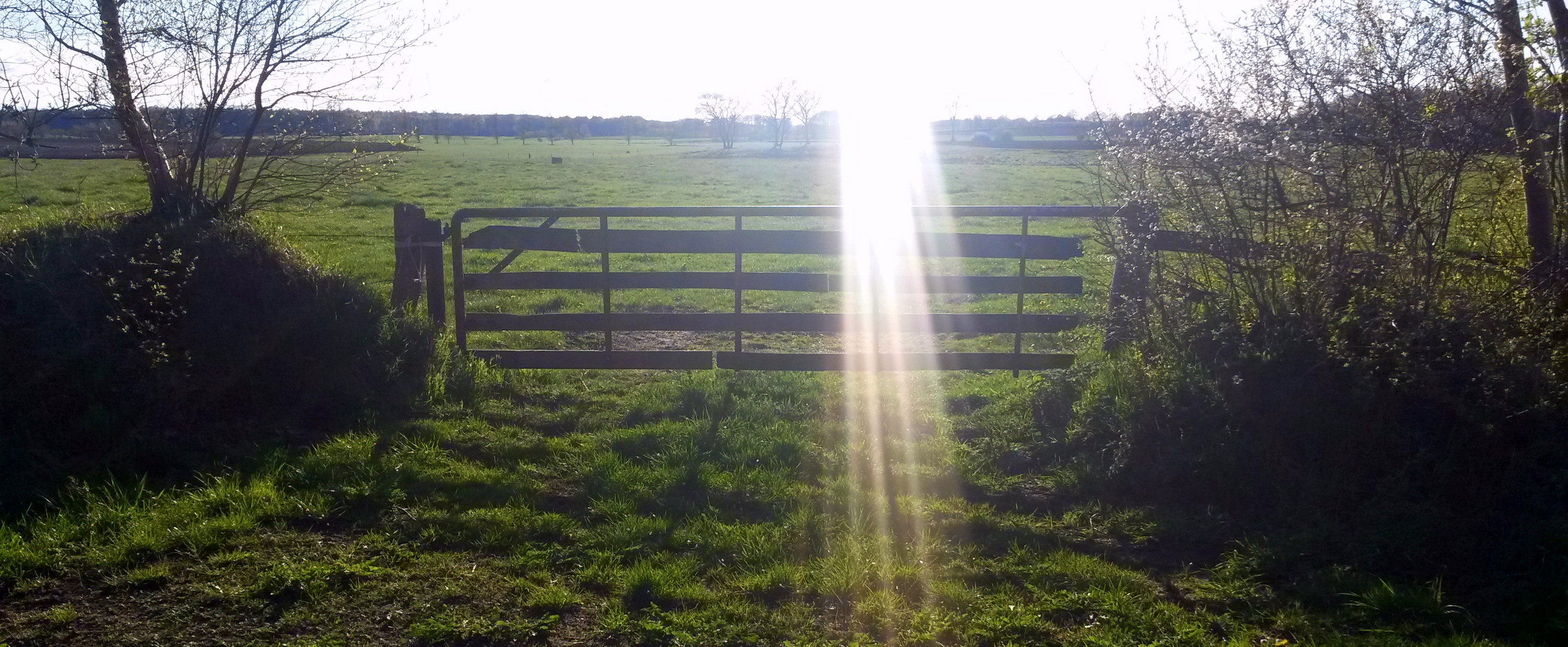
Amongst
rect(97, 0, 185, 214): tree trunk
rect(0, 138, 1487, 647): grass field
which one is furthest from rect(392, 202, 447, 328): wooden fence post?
rect(97, 0, 185, 214): tree trunk

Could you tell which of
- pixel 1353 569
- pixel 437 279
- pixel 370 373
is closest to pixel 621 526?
pixel 370 373

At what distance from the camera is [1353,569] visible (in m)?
4.36

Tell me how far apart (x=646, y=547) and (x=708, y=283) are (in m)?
3.56

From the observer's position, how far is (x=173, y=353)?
6.20 meters

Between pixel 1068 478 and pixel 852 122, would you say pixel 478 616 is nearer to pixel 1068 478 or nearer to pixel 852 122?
pixel 1068 478

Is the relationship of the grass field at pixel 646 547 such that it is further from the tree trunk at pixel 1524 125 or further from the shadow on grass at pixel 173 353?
the tree trunk at pixel 1524 125

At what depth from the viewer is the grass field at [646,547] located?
13.0 ft

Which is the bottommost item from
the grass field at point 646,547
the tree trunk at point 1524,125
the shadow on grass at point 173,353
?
the grass field at point 646,547

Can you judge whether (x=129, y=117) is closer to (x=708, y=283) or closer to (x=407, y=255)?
(x=407, y=255)

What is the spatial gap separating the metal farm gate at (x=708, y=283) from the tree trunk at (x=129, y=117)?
1661 millimetres

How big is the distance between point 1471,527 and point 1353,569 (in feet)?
2.32

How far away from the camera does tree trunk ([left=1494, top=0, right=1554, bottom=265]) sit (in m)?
5.51

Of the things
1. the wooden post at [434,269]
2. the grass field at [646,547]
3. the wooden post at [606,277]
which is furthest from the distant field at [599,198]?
the grass field at [646,547]

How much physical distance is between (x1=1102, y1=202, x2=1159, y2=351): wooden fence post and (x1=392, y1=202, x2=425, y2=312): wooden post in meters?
5.36
